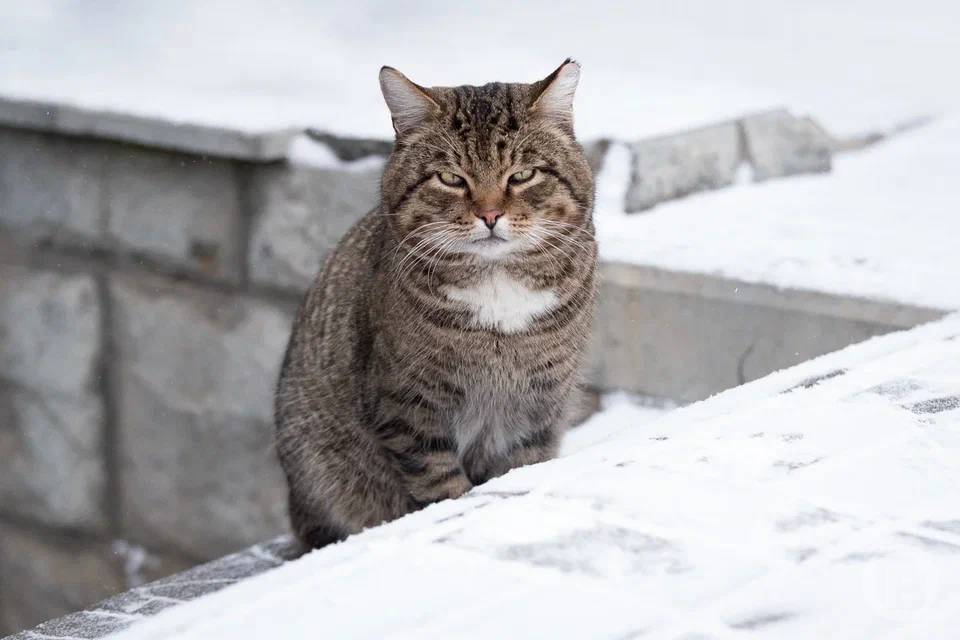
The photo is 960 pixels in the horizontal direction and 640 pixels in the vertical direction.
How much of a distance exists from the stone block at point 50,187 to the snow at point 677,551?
2639 millimetres

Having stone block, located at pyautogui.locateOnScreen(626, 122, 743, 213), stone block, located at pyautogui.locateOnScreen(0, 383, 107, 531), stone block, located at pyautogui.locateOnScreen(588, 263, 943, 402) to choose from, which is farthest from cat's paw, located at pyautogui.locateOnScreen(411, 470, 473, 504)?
stone block, located at pyautogui.locateOnScreen(0, 383, 107, 531)

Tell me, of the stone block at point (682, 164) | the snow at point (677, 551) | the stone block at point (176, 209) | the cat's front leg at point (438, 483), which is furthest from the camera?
the stone block at point (176, 209)

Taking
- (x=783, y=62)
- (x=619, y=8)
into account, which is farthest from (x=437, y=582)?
(x=619, y=8)

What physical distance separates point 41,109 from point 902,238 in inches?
97.6

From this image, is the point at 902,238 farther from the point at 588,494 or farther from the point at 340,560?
the point at 340,560

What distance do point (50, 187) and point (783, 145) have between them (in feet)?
7.22

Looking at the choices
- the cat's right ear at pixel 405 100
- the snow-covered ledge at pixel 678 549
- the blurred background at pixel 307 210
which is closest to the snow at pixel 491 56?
the blurred background at pixel 307 210

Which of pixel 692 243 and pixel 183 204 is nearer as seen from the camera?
pixel 692 243

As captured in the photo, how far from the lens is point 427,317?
95.3 inches

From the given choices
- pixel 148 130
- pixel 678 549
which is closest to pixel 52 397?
pixel 148 130

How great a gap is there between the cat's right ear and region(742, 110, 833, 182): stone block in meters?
1.58

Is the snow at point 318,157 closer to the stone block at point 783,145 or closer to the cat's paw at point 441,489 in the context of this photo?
the stone block at point 783,145

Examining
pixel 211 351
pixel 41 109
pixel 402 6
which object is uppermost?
pixel 402 6

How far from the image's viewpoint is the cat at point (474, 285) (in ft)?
7.80
